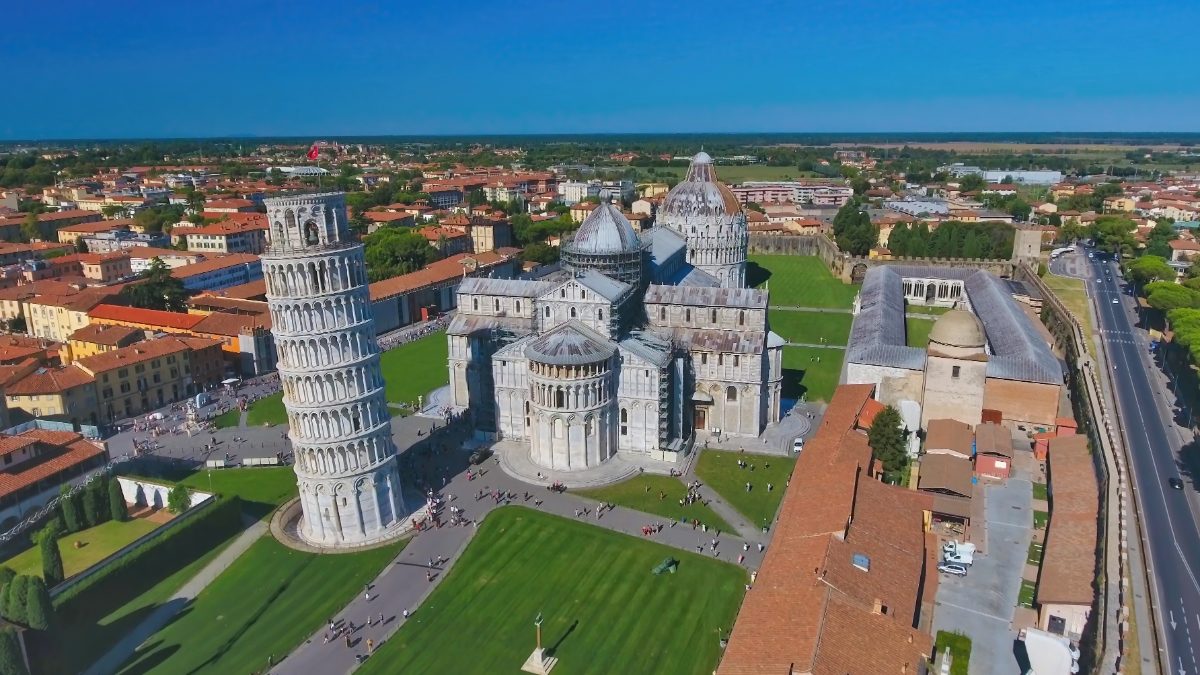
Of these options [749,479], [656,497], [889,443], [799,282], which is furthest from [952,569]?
[799,282]

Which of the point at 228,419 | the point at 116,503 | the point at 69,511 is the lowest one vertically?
the point at 228,419

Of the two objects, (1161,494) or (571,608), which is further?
(1161,494)

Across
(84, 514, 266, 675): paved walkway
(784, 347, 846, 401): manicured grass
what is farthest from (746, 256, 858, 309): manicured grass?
(84, 514, 266, 675): paved walkway

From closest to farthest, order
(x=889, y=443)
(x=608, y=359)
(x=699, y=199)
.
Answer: (x=889, y=443) → (x=608, y=359) → (x=699, y=199)

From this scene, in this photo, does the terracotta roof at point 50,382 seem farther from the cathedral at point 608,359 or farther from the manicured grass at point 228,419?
the cathedral at point 608,359

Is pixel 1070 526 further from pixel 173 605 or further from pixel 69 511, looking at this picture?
pixel 69 511

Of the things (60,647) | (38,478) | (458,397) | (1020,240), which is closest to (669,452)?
(458,397)

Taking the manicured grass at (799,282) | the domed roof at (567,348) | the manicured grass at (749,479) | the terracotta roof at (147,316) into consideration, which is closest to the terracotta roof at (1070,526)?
the manicured grass at (749,479)
